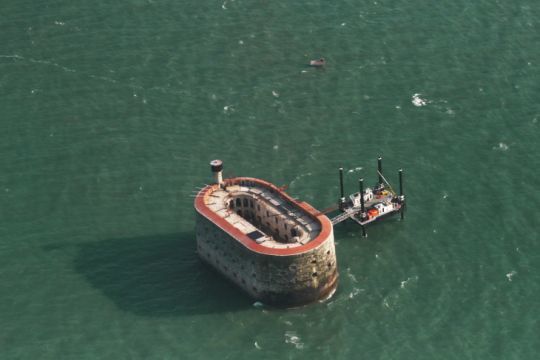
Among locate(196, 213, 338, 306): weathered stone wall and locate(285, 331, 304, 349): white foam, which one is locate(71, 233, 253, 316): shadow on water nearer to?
locate(196, 213, 338, 306): weathered stone wall

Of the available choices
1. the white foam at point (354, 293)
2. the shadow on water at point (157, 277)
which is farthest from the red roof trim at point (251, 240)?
the white foam at point (354, 293)

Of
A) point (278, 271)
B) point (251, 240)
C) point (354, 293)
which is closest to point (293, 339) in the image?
point (278, 271)

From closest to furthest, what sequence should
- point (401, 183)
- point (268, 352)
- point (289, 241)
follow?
point (268, 352) → point (289, 241) → point (401, 183)

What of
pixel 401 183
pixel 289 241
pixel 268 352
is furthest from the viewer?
pixel 401 183

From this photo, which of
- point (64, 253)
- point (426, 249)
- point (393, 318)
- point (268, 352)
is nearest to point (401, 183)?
point (426, 249)

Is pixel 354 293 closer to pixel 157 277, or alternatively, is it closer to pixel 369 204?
pixel 369 204

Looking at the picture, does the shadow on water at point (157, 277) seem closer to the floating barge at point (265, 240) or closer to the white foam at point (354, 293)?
the floating barge at point (265, 240)

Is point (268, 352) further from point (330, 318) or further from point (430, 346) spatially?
point (430, 346)
